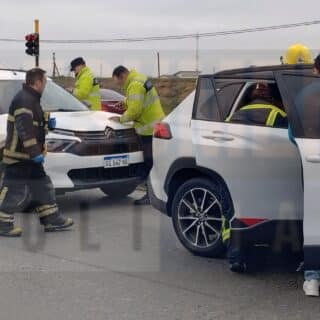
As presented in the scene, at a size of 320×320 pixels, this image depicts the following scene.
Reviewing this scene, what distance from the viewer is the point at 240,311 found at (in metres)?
4.95

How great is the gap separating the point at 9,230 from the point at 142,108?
263 centimetres

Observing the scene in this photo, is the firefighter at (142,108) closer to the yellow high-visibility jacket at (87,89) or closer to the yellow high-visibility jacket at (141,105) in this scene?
the yellow high-visibility jacket at (141,105)

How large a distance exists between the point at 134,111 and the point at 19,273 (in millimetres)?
3593

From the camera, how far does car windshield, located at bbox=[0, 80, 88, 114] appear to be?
9.32m

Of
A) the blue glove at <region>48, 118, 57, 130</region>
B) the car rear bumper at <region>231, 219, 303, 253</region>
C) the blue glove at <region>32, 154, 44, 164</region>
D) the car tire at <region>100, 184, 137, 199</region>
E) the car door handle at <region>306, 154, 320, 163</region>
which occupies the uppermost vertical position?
the blue glove at <region>48, 118, 57, 130</region>

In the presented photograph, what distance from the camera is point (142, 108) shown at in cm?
921

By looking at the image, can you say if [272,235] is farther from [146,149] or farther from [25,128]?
[146,149]

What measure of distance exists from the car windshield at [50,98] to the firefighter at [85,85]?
1213 millimetres

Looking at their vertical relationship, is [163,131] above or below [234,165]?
above

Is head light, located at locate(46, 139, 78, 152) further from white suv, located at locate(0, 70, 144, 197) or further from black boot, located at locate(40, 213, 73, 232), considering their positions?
black boot, located at locate(40, 213, 73, 232)

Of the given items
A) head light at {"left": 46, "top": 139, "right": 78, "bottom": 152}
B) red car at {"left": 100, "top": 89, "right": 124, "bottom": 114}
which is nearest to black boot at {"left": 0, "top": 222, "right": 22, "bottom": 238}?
head light at {"left": 46, "top": 139, "right": 78, "bottom": 152}

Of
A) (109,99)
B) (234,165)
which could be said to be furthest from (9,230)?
(109,99)

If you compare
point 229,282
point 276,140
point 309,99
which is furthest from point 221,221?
point 309,99

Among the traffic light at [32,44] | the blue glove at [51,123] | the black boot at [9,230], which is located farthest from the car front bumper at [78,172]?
the traffic light at [32,44]
